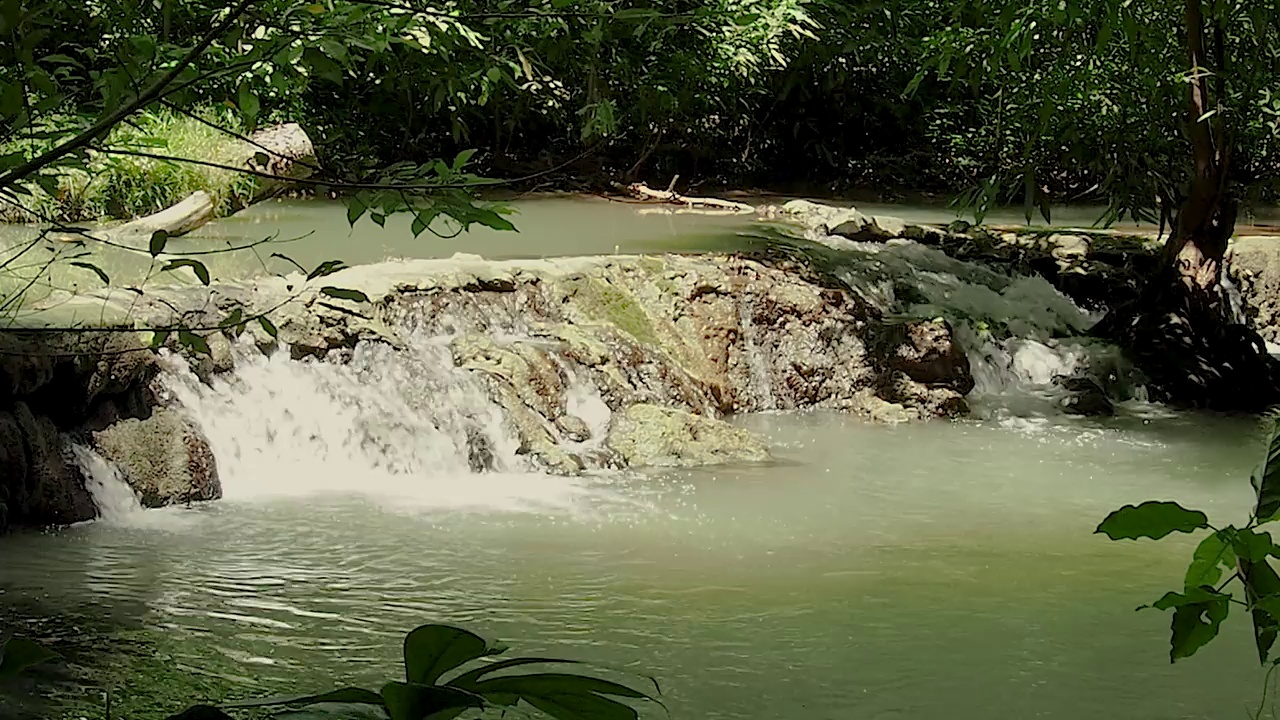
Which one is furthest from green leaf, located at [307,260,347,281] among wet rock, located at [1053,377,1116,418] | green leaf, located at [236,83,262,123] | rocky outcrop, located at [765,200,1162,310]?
rocky outcrop, located at [765,200,1162,310]

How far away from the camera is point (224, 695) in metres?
3.91

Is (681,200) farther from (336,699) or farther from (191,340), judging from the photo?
(336,699)

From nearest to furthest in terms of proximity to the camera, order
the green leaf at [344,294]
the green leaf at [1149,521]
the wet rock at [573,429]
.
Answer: the green leaf at [1149,521] → the green leaf at [344,294] → the wet rock at [573,429]

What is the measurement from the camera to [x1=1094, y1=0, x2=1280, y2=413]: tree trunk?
959 centimetres

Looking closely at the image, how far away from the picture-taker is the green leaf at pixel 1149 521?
1162 millimetres

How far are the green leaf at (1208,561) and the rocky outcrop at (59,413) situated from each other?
16.7 ft

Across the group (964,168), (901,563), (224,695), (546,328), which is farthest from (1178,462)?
(964,168)

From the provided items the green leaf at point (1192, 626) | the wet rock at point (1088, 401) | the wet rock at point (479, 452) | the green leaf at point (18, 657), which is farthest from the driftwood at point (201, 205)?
the green leaf at point (18, 657)

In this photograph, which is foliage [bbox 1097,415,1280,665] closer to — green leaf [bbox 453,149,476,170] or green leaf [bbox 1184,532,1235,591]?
green leaf [bbox 1184,532,1235,591]

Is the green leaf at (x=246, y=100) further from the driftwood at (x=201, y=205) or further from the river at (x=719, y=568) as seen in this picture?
the driftwood at (x=201, y=205)

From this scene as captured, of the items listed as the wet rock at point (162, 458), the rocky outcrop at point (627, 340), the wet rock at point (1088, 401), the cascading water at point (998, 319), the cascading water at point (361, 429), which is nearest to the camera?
the wet rock at point (162, 458)

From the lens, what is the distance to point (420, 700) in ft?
2.56

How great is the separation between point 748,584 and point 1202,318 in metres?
5.75

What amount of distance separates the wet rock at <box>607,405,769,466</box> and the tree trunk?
136 inches
